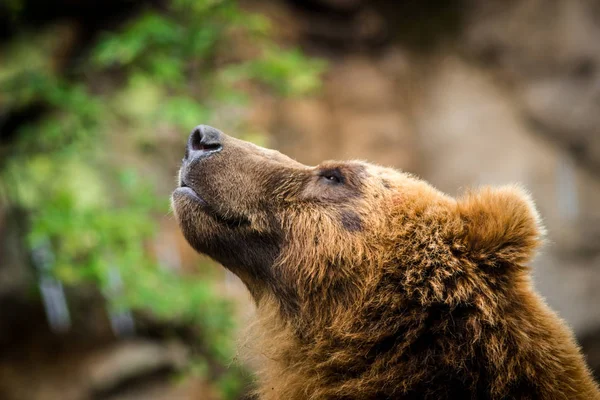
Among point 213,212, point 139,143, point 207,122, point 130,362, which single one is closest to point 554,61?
point 207,122

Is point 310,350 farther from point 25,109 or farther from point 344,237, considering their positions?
point 25,109

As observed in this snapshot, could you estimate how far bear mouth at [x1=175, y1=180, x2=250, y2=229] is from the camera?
2752 mm

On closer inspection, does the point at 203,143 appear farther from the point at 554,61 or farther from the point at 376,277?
the point at 554,61

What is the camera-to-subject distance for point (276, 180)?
2852mm

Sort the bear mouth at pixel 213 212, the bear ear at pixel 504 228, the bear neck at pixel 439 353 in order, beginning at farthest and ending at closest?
the bear mouth at pixel 213 212 < the bear ear at pixel 504 228 < the bear neck at pixel 439 353

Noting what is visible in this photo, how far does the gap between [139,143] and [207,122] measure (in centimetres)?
140

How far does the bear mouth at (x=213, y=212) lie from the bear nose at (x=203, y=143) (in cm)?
16

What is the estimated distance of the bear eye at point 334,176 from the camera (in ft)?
9.52

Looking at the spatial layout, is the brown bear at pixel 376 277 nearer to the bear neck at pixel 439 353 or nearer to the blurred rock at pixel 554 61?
the bear neck at pixel 439 353

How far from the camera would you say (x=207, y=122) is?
6074 mm

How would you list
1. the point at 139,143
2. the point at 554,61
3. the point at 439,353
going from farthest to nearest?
1. the point at 554,61
2. the point at 139,143
3. the point at 439,353

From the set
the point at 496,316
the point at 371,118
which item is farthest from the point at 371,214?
the point at 371,118

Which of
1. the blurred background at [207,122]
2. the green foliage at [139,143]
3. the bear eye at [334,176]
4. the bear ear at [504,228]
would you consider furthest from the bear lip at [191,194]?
the green foliage at [139,143]

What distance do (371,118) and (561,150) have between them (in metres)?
3.08
